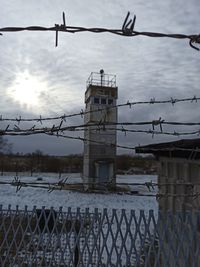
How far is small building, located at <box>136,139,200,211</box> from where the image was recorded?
456 centimetres

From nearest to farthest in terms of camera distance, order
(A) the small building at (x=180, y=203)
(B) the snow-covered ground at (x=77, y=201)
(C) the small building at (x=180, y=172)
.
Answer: (A) the small building at (x=180, y=203), (C) the small building at (x=180, y=172), (B) the snow-covered ground at (x=77, y=201)

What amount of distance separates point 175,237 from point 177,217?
26 cm

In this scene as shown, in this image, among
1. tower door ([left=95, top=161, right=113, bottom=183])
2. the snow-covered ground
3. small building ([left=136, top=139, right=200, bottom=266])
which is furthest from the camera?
tower door ([left=95, top=161, right=113, bottom=183])

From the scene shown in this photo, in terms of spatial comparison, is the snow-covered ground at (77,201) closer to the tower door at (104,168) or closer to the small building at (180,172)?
the tower door at (104,168)

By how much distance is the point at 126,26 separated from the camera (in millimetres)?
1572

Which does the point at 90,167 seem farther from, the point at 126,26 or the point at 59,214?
the point at 126,26

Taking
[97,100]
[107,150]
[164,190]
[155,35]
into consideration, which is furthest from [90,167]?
[155,35]

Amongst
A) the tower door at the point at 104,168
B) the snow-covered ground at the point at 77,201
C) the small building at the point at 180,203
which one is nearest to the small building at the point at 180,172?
the small building at the point at 180,203

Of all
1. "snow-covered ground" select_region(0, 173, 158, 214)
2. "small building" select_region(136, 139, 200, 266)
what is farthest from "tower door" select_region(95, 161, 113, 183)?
"small building" select_region(136, 139, 200, 266)

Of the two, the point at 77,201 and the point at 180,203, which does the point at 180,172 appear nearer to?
the point at 180,203

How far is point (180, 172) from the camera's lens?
18.7ft

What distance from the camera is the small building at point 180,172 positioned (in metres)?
4.56

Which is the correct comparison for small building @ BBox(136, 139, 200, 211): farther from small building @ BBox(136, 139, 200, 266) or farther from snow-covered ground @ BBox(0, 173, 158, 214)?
snow-covered ground @ BBox(0, 173, 158, 214)

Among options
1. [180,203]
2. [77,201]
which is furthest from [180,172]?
[77,201]
